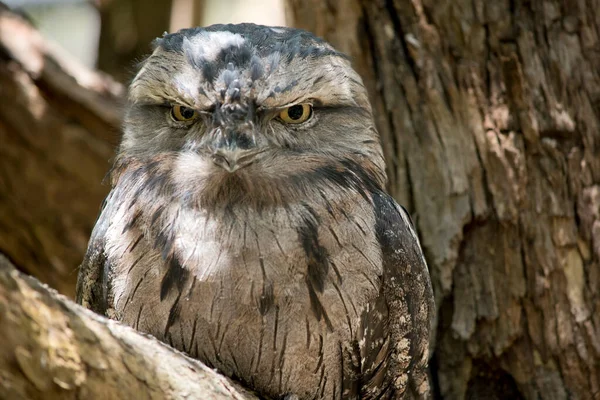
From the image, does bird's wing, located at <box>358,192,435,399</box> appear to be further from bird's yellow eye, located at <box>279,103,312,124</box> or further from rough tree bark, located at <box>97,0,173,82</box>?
rough tree bark, located at <box>97,0,173,82</box>

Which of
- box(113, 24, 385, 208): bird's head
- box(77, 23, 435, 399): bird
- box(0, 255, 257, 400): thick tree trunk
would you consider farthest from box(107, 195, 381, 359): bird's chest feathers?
box(0, 255, 257, 400): thick tree trunk

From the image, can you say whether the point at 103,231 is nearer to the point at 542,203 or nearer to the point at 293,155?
the point at 293,155

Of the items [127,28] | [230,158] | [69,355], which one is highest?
[127,28]

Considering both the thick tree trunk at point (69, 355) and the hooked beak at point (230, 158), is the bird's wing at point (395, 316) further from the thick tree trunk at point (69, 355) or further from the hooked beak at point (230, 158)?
the thick tree trunk at point (69, 355)

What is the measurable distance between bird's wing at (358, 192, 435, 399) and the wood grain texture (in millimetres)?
2013

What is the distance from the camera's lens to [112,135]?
3945mm

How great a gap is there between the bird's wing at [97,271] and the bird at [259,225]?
16 millimetres

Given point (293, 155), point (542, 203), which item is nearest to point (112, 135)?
point (293, 155)

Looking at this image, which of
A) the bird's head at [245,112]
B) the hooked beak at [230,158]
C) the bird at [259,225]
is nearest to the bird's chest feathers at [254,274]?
the bird at [259,225]

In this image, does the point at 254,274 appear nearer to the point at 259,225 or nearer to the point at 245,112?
the point at 259,225

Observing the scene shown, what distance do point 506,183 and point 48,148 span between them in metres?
2.41

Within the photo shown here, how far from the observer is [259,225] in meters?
2.27

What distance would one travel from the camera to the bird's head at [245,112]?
7.10 ft

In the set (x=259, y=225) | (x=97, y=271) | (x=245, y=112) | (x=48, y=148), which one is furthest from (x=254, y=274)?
(x=48, y=148)
